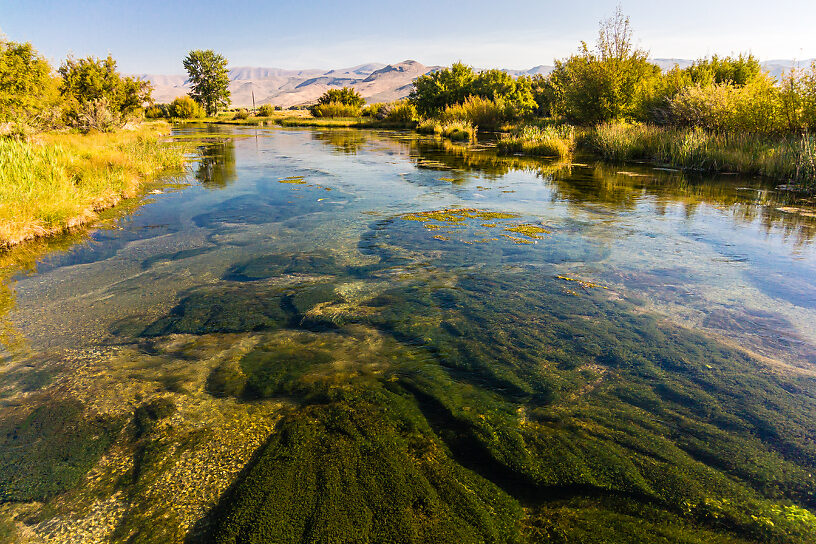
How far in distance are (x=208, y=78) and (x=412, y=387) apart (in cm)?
7103

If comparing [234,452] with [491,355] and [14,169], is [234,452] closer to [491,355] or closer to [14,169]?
[491,355]

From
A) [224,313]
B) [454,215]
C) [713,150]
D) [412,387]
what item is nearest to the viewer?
[412,387]

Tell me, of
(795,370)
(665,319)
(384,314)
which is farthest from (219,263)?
(795,370)

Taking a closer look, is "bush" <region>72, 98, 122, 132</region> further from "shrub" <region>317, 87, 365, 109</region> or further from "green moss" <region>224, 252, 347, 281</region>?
"shrub" <region>317, 87, 365, 109</region>

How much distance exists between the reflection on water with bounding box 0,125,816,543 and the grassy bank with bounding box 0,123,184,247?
78 centimetres

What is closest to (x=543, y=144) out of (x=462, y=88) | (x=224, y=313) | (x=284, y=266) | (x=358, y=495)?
(x=284, y=266)

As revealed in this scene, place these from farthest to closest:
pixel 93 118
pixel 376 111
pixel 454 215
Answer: pixel 376 111 < pixel 93 118 < pixel 454 215

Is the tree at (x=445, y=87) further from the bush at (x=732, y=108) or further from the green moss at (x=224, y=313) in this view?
the green moss at (x=224, y=313)

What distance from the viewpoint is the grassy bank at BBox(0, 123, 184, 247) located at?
695 centimetres

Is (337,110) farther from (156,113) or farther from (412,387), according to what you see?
(412,387)

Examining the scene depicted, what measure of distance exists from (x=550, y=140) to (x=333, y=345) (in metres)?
17.4

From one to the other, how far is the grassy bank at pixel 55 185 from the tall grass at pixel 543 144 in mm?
15322

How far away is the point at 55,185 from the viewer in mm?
8383

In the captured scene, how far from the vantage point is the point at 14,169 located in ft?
26.0
